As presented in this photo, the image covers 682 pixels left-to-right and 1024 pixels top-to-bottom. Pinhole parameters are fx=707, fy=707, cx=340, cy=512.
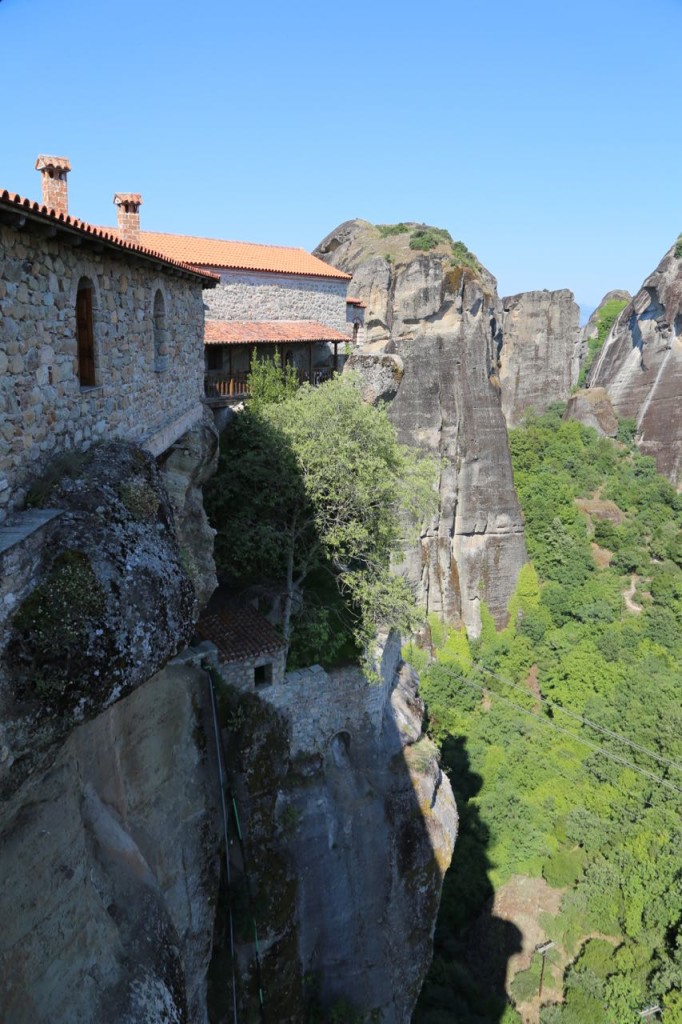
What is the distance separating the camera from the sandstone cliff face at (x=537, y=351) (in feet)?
177

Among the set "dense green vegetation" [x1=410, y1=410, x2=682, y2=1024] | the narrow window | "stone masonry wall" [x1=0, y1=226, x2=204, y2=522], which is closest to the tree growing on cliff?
the narrow window

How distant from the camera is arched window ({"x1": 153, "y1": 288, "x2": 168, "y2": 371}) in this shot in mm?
10539

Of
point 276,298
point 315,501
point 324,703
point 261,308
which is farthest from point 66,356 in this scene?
point 276,298

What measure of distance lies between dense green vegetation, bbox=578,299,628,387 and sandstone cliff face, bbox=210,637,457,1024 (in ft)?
154

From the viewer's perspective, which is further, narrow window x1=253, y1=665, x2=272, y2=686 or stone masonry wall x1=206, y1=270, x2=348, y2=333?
stone masonry wall x1=206, y1=270, x2=348, y2=333

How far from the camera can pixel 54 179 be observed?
1105cm

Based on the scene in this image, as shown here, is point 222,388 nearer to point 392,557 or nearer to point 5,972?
point 392,557

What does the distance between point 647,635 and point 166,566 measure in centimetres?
3254

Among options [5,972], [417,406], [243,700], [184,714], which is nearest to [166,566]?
[5,972]

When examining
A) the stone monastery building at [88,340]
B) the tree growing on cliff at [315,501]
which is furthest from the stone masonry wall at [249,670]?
the stone monastery building at [88,340]

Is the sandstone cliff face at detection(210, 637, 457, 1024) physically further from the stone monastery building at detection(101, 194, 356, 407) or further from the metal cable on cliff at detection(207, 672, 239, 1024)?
the stone monastery building at detection(101, 194, 356, 407)

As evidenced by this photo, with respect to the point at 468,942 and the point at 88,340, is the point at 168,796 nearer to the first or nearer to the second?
the point at 88,340

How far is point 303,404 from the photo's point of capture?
643 inches

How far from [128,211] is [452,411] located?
24710 millimetres
